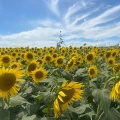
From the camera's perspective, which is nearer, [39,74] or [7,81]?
[7,81]

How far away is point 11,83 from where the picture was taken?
3.77 meters

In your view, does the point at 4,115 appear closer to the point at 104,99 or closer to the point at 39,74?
the point at 104,99

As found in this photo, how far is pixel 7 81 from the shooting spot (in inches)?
147

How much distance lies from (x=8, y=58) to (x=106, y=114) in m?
6.58

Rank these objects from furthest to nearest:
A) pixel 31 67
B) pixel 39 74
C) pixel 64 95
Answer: pixel 31 67, pixel 39 74, pixel 64 95

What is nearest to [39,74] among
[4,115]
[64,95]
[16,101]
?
[16,101]

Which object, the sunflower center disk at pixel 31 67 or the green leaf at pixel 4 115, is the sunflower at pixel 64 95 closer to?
the green leaf at pixel 4 115

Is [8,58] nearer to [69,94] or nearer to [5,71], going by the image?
[5,71]

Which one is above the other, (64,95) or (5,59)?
(64,95)

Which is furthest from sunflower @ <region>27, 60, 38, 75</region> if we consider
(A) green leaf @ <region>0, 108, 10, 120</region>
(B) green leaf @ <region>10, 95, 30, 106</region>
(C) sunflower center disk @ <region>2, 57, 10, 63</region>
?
(A) green leaf @ <region>0, 108, 10, 120</region>

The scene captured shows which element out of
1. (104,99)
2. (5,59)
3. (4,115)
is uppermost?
(104,99)

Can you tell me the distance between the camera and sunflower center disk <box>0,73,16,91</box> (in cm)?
368

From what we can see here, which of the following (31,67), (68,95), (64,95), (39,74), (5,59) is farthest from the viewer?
(5,59)

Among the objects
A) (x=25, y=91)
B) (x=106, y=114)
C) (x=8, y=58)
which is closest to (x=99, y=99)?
(x=106, y=114)
